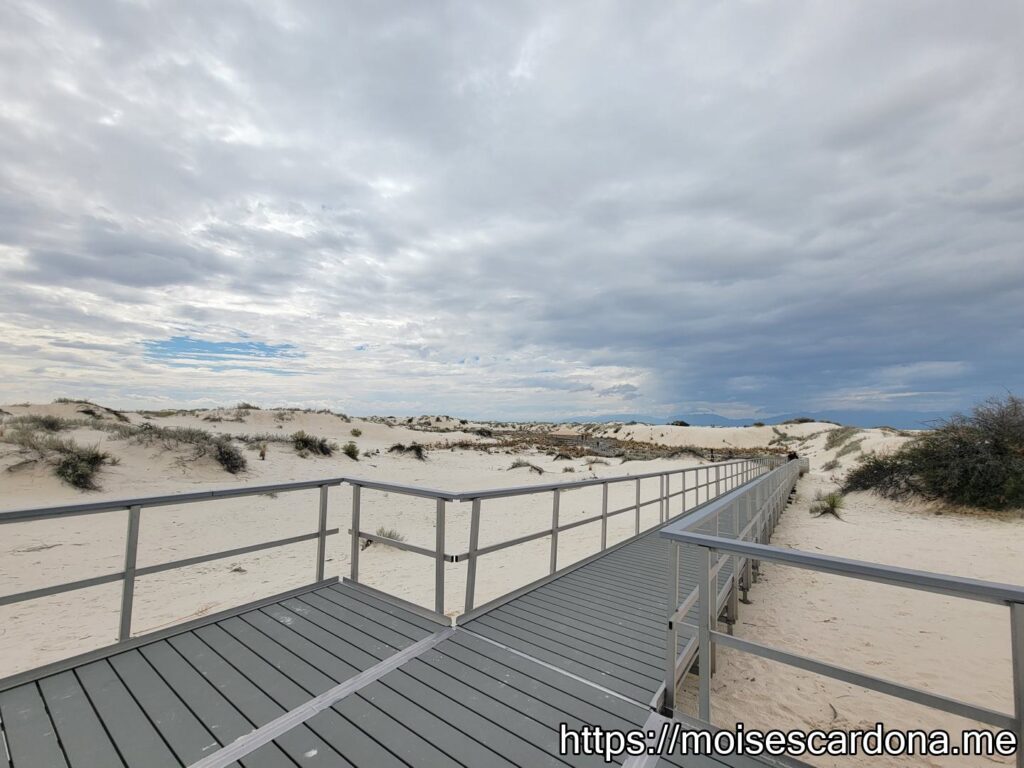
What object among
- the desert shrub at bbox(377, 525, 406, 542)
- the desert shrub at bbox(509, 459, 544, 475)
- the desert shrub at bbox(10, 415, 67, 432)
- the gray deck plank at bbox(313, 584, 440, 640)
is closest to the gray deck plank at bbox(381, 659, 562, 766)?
the gray deck plank at bbox(313, 584, 440, 640)

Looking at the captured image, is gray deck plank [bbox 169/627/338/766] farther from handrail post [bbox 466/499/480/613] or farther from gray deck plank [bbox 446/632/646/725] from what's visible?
handrail post [bbox 466/499/480/613]

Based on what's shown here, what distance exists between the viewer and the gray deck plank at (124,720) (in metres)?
2.35

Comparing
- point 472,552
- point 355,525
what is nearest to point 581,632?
point 472,552

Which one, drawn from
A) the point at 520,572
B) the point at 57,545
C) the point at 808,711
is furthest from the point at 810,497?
the point at 57,545

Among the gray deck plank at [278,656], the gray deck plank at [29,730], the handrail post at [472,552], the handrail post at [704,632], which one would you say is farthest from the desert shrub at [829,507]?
the gray deck plank at [29,730]

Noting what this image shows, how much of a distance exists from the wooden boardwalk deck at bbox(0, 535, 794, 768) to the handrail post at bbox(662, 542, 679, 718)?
0.15m

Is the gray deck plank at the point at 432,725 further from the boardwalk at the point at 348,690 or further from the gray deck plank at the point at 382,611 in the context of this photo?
the gray deck plank at the point at 382,611

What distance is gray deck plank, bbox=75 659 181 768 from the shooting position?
235cm

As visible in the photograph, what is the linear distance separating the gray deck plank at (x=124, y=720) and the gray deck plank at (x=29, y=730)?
0.21 m

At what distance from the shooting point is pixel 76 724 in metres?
2.58

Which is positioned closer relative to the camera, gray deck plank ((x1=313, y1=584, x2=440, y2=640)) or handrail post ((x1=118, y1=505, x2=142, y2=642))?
handrail post ((x1=118, y1=505, x2=142, y2=642))

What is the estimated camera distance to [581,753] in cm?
254

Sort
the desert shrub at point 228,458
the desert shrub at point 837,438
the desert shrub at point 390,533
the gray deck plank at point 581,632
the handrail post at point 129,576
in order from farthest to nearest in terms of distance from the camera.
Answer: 1. the desert shrub at point 837,438
2. the desert shrub at point 228,458
3. the desert shrub at point 390,533
4. the gray deck plank at point 581,632
5. the handrail post at point 129,576

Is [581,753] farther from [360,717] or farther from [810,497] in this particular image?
[810,497]
